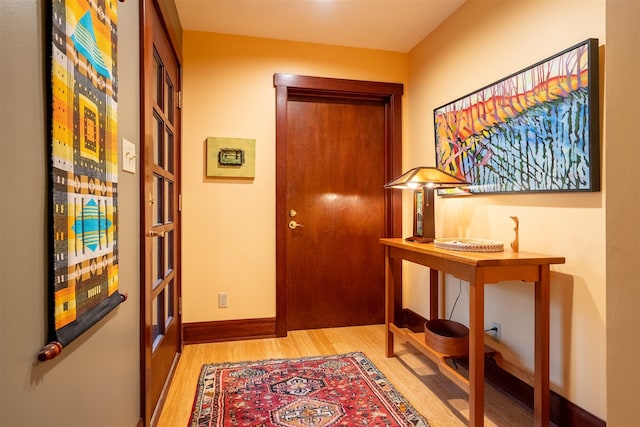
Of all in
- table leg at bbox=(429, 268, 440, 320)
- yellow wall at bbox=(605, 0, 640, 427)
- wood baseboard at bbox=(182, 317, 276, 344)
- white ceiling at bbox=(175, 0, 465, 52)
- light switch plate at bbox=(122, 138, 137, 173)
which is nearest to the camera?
yellow wall at bbox=(605, 0, 640, 427)

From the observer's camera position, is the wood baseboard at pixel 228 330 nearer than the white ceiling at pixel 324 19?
No

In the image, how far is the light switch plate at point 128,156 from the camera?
3.96 ft

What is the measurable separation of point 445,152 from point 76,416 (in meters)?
2.37

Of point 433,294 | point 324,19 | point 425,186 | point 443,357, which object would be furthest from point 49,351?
point 324,19

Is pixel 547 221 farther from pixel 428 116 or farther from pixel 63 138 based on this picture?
pixel 63 138

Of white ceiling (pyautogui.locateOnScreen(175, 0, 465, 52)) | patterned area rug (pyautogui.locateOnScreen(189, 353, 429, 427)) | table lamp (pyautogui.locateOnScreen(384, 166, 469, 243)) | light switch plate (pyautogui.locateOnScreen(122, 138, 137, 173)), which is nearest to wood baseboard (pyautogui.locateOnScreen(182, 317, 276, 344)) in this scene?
patterned area rug (pyautogui.locateOnScreen(189, 353, 429, 427))

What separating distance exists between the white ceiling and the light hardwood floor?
2.37 metres

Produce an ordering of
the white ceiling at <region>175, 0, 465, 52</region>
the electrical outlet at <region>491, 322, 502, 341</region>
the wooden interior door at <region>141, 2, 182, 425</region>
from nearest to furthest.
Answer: the wooden interior door at <region>141, 2, 182, 425</region>, the electrical outlet at <region>491, 322, 502, 341</region>, the white ceiling at <region>175, 0, 465, 52</region>

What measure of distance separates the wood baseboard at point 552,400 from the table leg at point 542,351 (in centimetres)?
13

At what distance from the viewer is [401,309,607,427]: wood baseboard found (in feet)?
4.91

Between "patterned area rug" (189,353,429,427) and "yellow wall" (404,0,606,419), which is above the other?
"yellow wall" (404,0,606,419)

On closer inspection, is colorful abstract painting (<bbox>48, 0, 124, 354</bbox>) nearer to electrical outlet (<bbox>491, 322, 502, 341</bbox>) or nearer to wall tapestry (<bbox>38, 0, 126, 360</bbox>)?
wall tapestry (<bbox>38, 0, 126, 360</bbox>)

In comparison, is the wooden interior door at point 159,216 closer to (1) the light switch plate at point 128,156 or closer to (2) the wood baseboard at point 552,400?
(1) the light switch plate at point 128,156

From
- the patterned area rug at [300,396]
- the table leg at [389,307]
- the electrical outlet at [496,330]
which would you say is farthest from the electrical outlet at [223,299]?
the electrical outlet at [496,330]
